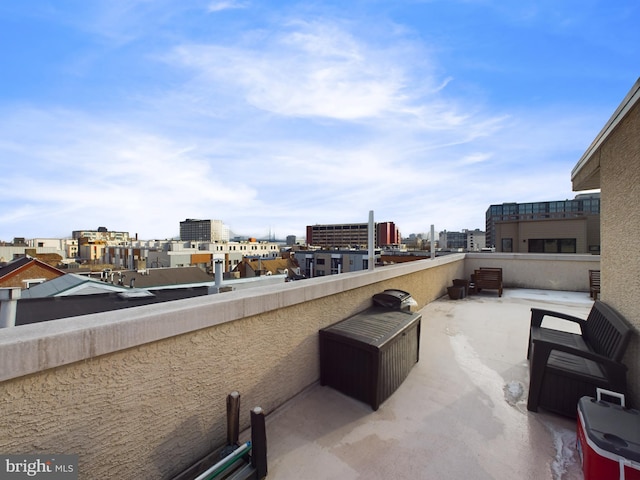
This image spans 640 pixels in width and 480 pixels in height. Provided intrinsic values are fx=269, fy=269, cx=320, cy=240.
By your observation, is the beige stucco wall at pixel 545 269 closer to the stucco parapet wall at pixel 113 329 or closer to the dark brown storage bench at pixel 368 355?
the dark brown storage bench at pixel 368 355

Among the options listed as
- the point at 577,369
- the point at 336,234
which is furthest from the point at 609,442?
the point at 336,234

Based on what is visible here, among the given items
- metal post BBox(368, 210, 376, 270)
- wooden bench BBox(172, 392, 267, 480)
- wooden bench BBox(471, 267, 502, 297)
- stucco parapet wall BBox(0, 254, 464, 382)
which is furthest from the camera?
wooden bench BBox(471, 267, 502, 297)

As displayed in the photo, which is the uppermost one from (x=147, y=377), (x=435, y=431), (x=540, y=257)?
(x=540, y=257)

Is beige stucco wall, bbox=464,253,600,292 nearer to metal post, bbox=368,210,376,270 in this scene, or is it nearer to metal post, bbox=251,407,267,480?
metal post, bbox=368,210,376,270

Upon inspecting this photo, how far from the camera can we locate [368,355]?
313 centimetres

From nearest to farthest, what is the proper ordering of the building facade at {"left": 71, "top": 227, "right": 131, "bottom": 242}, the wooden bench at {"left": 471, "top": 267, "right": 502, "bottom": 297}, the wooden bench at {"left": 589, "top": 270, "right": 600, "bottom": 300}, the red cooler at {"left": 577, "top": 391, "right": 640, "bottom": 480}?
the red cooler at {"left": 577, "top": 391, "right": 640, "bottom": 480} < the wooden bench at {"left": 589, "top": 270, "right": 600, "bottom": 300} < the wooden bench at {"left": 471, "top": 267, "right": 502, "bottom": 297} < the building facade at {"left": 71, "top": 227, "right": 131, "bottom": 242}

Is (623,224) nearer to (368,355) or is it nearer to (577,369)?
(577,369)

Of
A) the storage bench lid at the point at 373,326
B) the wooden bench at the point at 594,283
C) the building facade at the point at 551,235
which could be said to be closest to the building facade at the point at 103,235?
the building facade at the point at 551,235

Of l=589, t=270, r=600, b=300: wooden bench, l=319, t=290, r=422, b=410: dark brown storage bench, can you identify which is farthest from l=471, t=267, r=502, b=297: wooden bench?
l=319, t=290, r=422, b=410: dark brown storage bench

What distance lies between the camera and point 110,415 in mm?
1849

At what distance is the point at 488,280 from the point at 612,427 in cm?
772

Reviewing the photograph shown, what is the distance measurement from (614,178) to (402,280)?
149 inches

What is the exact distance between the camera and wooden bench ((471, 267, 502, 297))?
882 centimetres

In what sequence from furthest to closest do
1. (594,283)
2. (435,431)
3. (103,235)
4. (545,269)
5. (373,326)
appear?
(103,235) → (545,269) → (594,283) → (373,326) → (435,431)
